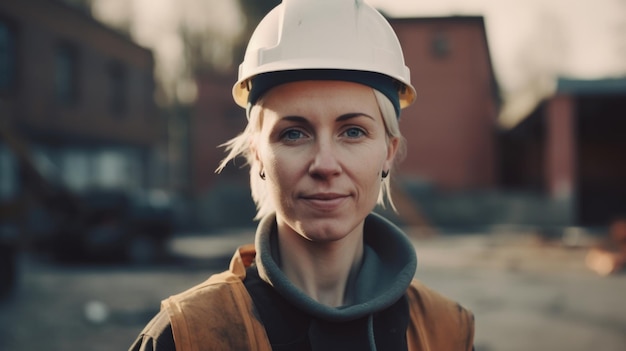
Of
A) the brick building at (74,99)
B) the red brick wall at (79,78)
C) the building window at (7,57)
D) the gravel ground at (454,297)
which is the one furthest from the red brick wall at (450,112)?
the building window at (7,57)

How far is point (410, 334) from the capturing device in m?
1.69

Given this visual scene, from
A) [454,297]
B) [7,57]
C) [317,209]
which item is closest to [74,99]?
[7,57]

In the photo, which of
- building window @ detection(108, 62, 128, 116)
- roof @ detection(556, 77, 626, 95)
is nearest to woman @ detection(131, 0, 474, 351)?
roof @ detection(556, 77, 626, 95)

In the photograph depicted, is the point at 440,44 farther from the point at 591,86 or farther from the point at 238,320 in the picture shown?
the point at 238,320

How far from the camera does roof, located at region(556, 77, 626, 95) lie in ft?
58.2

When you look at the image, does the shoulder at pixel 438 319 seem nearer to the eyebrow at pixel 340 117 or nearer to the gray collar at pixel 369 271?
the gray collar at pixel 369 271

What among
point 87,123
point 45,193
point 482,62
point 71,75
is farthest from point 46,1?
point 482,62

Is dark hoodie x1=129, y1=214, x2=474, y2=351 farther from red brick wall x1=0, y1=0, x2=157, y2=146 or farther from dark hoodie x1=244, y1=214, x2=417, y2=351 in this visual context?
red brick wall x1=0, y1=0, x2=157, y2=146

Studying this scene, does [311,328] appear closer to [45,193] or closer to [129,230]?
[129,230]

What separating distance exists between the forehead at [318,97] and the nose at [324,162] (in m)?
0.09

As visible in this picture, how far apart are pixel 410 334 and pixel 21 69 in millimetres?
18096

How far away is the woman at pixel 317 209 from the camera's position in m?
1.53

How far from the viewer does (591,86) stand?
18.3 meters

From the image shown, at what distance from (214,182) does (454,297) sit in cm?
2052
